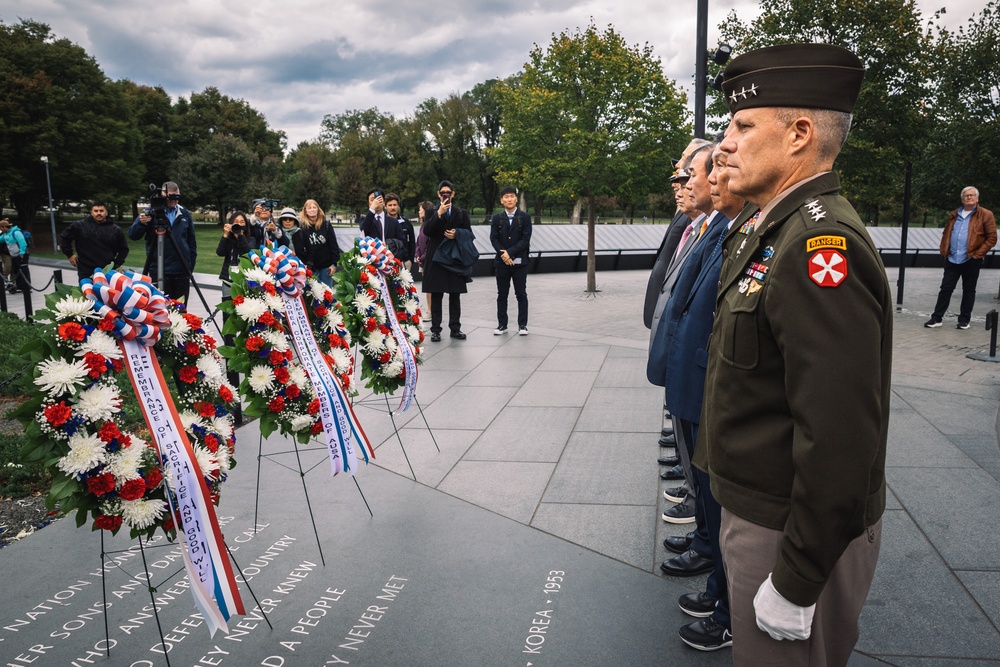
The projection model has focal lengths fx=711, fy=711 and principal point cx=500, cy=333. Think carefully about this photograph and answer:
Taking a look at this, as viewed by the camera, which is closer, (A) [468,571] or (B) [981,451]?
(A) [468,571]

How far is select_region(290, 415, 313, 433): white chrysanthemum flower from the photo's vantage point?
13.4 feet

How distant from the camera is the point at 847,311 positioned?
59.5 inches

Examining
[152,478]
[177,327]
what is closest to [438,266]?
[177,327]

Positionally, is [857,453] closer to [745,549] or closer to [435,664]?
[745,549]

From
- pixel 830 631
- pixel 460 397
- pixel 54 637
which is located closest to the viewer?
pixel 830 631

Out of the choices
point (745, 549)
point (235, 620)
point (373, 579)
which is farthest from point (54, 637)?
point (745, 549)

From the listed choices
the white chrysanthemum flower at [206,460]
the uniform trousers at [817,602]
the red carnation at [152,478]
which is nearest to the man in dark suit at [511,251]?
the white chrysanthemum flower at [206,460]

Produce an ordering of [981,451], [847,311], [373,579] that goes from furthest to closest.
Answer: [981,451] < [373,579] < [847,311]

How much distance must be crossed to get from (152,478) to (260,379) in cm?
115

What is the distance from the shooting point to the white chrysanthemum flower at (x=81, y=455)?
2.71 metres

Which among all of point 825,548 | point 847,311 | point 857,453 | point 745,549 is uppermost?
point 847,311

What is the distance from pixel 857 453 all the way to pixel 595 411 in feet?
17.1

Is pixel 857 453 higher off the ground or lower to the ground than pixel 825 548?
higher

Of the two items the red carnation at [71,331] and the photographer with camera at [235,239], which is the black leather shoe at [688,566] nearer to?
the red carnation at [71,331]
